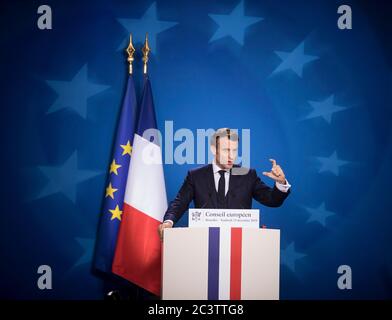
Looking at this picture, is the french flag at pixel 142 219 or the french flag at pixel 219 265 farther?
the french flag at pixel 142 219

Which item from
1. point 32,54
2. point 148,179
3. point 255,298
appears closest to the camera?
point 255,298

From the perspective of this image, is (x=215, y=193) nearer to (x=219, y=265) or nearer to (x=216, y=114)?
(x=219, y=265)

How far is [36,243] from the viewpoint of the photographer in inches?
161

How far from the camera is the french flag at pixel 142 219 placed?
3750 mm

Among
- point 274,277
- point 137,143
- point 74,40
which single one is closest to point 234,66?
point 137,143

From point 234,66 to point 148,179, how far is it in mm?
1359

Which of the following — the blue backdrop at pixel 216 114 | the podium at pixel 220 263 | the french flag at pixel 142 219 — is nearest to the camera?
the podium at pixel 220 263

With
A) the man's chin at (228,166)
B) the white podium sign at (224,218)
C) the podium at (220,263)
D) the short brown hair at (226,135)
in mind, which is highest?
the short brown hair at (226,135)

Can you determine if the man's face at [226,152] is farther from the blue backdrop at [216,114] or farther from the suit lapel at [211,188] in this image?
the blue backdrop at [216,114]

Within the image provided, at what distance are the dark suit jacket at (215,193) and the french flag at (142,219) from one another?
1.36 ft

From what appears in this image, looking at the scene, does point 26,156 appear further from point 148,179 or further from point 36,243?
point 148,179

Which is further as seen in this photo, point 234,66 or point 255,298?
point 234,66

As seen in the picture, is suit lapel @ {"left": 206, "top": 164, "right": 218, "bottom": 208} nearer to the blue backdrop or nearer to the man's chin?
the man's chin

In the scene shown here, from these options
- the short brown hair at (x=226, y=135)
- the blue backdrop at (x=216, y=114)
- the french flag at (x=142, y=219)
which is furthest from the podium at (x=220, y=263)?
the blue backdrop at (x=216, y=114)
